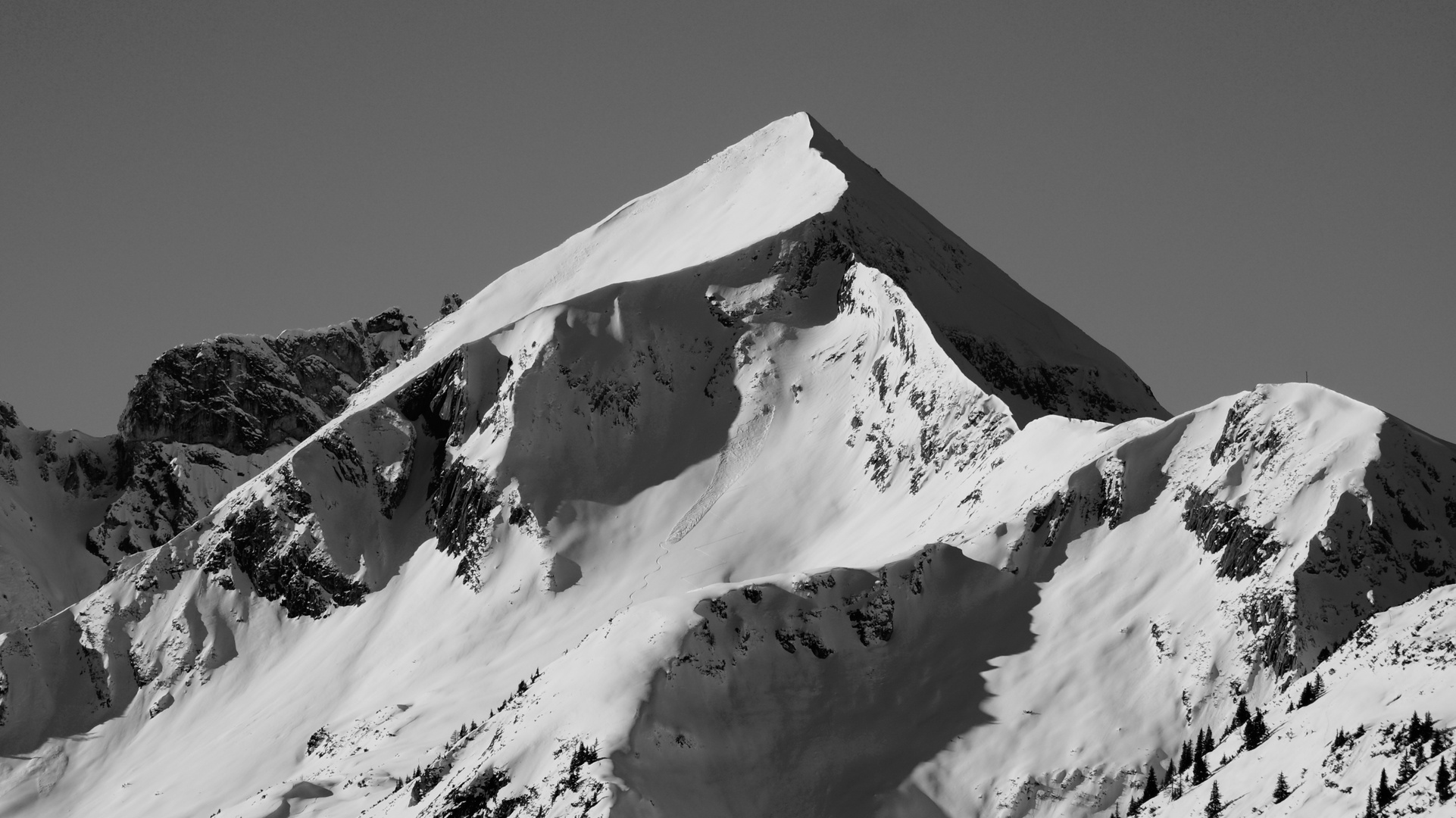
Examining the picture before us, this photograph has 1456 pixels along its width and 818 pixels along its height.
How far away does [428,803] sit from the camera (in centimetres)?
17975

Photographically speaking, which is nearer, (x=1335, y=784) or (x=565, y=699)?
(x=1335, y=784)

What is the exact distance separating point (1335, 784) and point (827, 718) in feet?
174

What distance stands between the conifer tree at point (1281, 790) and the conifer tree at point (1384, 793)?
7.95m

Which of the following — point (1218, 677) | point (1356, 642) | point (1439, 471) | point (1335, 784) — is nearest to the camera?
point (1335, 784)

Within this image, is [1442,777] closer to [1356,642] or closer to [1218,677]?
[1356,642]

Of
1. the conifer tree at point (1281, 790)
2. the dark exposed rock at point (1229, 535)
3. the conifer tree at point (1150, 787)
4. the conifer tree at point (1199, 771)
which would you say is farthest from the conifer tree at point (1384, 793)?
the dark exposed rock at point (1229, 535)

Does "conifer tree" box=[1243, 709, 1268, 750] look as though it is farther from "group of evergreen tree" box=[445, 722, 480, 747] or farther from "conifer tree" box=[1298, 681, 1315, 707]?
"group of evergreen tree" box=[445, 722, 480, 747]

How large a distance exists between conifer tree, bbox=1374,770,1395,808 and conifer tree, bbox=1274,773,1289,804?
795cm

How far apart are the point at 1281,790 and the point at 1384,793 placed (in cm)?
994

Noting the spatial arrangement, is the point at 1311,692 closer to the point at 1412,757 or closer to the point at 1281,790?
the point at 1281,790

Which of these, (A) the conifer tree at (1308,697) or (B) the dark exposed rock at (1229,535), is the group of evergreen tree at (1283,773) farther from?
(B) the dark exposed rock at (1229,535)

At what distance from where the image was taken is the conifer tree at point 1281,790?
452 ft

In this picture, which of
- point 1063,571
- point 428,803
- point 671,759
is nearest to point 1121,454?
point 1063,571

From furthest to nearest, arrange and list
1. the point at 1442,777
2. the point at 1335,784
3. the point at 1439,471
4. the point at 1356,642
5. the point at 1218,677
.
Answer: the point at 1439,471 < the point at 1218,677 < the point at 1356,642 < the point at 1335,784 < the point at 1442,777
